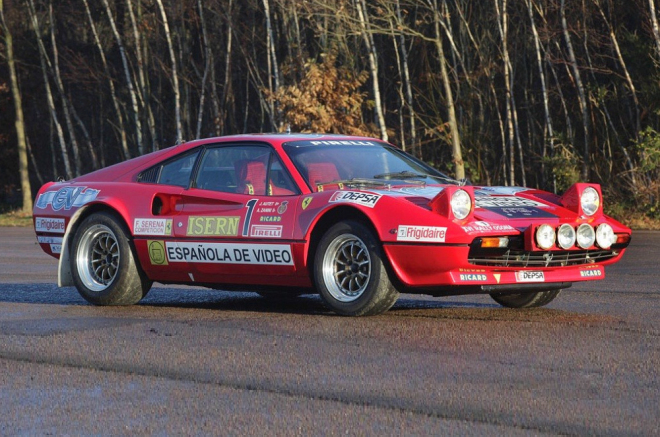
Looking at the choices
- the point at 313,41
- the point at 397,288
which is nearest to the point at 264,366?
the point at 397,288

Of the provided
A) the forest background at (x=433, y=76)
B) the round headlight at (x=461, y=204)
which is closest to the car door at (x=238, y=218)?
the round headlight at (x=461, y=204)

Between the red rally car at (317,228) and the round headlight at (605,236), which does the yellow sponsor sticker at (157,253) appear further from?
the round headlight at (605,236)

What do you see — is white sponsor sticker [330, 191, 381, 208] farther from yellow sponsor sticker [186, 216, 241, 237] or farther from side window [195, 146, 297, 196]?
yellow sponsor sticker [186, 216, 241, 237]

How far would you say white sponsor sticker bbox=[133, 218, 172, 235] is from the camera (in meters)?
9.02

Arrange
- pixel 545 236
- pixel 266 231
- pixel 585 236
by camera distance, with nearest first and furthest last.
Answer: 1. pixel 545 236
2. pixel 585 236
3. pixel 266 231

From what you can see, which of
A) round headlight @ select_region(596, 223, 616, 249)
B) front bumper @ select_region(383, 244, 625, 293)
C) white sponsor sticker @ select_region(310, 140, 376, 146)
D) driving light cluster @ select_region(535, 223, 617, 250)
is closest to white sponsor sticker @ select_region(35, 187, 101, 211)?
white sponsor sticker @ select_region(310, 140, 376, 146)

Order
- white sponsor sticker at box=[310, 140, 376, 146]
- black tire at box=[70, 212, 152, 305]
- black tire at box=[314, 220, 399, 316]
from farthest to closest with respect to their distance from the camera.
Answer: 1. black tire at box=[70, 212, 152, 305]
2. white sponsor sticker at box=[310, 140, 376, 146]
3. black tire at box=[314, 220, 399, 316]

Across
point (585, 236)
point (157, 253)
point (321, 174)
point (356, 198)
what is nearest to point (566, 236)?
point (585, 236)

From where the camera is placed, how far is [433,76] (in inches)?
1243

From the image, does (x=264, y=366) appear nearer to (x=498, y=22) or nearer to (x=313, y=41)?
(x=498, y=22)

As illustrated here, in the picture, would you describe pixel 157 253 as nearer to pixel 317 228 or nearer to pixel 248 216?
pixel 248 216

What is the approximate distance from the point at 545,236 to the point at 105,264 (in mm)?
3541

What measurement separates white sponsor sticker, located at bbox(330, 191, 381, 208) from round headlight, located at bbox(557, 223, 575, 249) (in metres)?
1.21

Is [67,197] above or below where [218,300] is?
above
